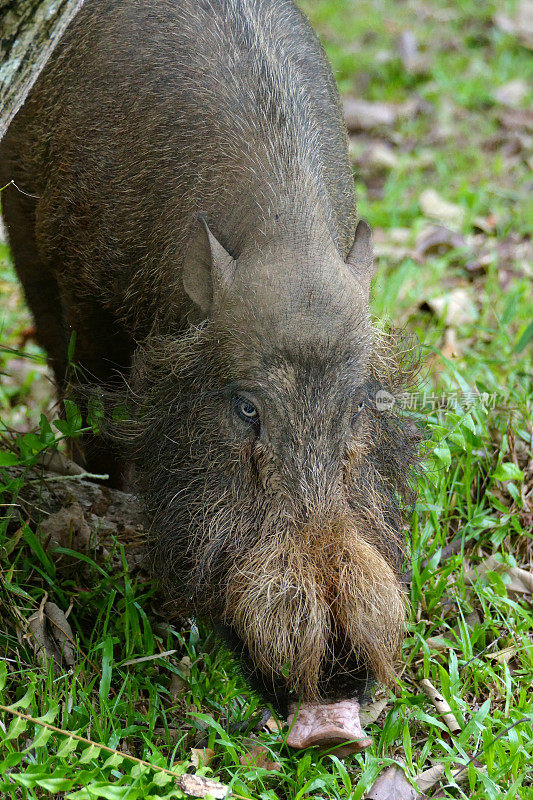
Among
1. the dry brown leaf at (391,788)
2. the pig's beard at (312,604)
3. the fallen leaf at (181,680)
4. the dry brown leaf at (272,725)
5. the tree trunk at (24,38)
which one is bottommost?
the dry brown leaf at (391,788)

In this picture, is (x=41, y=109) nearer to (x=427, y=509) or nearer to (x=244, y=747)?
(x=427, y=509)

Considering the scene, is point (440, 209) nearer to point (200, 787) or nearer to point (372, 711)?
point (372, 711)

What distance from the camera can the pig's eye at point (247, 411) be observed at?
301 cm

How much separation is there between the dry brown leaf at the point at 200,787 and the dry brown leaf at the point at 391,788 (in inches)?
19.1

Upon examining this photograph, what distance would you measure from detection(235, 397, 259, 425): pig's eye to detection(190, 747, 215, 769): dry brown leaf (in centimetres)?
100

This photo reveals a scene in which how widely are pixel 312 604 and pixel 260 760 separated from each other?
69cm

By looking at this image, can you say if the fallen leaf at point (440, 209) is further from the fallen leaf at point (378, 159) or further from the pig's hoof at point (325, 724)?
the pig's hoof at point (325, 724)

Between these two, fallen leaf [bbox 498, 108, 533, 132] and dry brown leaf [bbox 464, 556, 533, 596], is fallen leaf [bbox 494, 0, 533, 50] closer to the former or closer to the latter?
fallen leaf [bbox 498, 108, 533, 132]

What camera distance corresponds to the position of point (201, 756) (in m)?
3.06

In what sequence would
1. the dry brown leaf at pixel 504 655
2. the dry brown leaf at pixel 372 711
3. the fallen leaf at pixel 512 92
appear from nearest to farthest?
the dry brown leaf at pixel 372 711, the dry brown leaf at pixel 504 655, the fallen leaf at pixel 512 92

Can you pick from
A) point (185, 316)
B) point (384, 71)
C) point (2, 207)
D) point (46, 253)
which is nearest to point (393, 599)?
point (185, 316)

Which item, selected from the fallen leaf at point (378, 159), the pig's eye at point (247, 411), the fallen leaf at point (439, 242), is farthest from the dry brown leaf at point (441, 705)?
the fallen leaf at point (378, 159)

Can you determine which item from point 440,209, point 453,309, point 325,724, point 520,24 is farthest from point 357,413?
point 520,24

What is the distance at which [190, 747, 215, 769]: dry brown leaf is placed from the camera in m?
3.01
